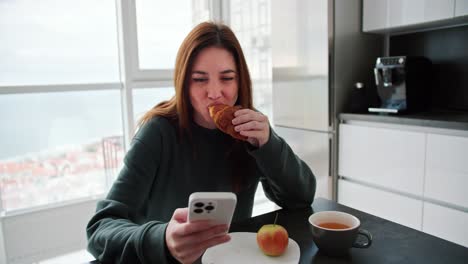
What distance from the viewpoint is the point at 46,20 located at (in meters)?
2.26

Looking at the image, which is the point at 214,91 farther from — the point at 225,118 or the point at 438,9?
the point at 438,9

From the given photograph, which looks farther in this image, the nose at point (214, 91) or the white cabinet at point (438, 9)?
the white cabinet at point (438, 9)

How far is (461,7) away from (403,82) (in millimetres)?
484

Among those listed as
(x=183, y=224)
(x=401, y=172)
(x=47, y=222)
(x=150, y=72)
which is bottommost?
(x=47, y=222)

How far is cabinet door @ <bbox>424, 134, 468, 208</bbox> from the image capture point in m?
1.69

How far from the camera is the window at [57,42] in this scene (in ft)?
7.09

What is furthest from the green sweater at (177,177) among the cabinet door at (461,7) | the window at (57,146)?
the window at (57,146)

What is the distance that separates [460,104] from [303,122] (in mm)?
1006

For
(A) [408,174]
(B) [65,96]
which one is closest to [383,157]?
(A) [408,174]

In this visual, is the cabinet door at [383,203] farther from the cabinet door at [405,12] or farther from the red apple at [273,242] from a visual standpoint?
the red apple at [273,242]

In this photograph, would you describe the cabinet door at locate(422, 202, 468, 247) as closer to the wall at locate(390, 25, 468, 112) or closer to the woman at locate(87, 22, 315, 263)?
the wall at locate(390, 25, 468, 112)

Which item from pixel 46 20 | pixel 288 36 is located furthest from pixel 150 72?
pixel 288 36

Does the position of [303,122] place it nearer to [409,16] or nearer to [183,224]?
[409,16]

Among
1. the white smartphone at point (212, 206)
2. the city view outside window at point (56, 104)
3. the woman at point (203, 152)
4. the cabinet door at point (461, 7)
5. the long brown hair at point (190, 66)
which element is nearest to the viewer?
the white smartphone at point (212, 206)
